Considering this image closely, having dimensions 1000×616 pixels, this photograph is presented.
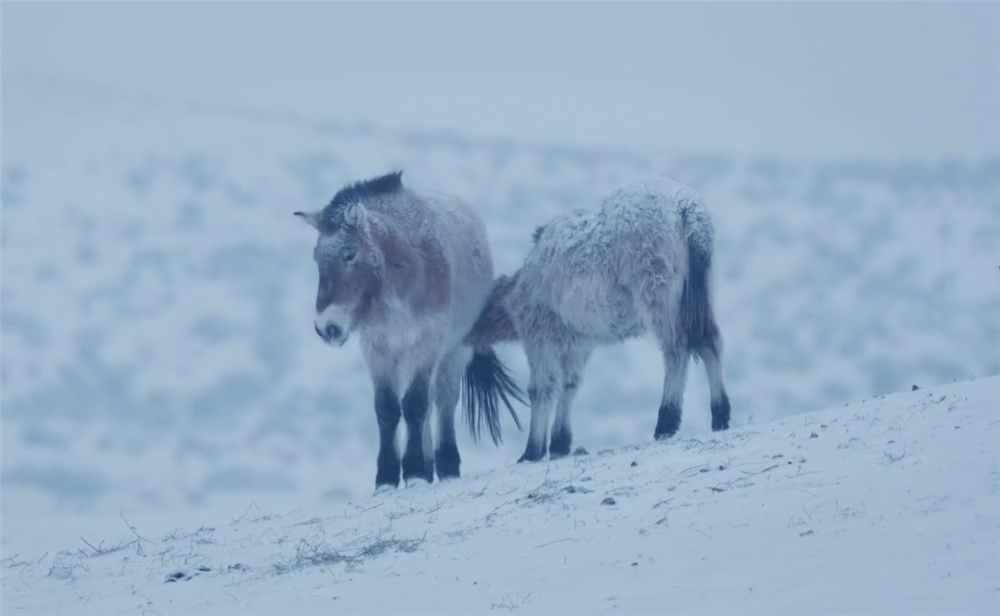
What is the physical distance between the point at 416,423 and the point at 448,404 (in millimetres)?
1168

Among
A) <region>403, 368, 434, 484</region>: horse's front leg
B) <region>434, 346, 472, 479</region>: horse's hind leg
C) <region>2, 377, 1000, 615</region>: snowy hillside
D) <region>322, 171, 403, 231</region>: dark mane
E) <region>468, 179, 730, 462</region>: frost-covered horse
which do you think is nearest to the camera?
<region>2, 377, 1000, 615</region>: snowy hillside

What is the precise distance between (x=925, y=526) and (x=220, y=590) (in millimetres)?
3822

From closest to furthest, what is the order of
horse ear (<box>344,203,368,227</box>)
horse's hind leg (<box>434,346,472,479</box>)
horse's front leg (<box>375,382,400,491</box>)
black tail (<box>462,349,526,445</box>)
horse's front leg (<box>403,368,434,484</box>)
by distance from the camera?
1. horse ear (<box>344,203,368,227</box>)
2. horse's front leg (<box>375,382,400,491</box>)
3. horse's front leg (<box>403,368,434,484</box>)
4. horse's hind leg (<box>434,346,472,479</box>)
5. black tail (<box>462,349,526,445</box>)

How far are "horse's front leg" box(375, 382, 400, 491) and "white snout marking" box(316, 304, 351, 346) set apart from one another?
0.89 m

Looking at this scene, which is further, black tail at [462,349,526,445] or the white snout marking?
→ black tail at [462,349,526,445]

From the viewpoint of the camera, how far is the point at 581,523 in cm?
668

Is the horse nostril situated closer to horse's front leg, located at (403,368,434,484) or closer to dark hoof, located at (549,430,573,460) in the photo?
horse's front leg, located at (403,368,434,484)

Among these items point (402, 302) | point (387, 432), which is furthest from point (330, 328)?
point (387, 432)

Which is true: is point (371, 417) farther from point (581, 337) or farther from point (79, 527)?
point (581, 337)

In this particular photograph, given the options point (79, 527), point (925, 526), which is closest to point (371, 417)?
point (79, 527)

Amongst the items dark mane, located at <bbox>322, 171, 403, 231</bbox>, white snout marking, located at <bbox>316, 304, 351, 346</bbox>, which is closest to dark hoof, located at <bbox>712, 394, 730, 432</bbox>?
white snout marking, located at <bbox>316, 304, 351, 346</bbox>

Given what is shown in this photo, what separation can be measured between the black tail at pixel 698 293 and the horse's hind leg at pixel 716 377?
31 mm

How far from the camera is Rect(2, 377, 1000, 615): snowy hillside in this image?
5.16 metres

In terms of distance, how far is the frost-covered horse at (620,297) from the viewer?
9.52 meters
